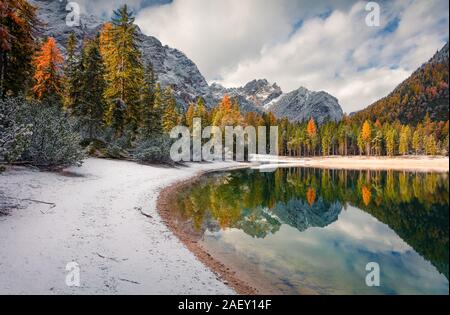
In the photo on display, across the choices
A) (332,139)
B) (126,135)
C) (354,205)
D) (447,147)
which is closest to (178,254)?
(447,147)

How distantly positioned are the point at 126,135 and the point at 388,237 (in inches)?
1191

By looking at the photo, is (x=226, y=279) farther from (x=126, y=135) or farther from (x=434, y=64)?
(x=126, y=135)

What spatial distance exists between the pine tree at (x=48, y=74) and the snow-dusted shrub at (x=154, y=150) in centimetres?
1119

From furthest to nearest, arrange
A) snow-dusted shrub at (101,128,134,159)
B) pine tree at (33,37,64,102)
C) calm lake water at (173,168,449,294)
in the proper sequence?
pine tree at (33,37,64,102) < snow-dusted shrub at (101,128,134,159) < calm lake water at (173,168,449,294)

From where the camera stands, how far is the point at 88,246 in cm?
853

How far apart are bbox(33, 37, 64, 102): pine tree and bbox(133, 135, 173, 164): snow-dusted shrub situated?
36.7 feet

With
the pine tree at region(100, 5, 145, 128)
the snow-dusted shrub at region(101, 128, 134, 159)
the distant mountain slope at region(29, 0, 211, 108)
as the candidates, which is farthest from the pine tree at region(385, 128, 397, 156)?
the distant mountain slope at region(29, 0, 211, 108)

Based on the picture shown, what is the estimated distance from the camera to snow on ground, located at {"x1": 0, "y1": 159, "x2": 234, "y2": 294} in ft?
21.3

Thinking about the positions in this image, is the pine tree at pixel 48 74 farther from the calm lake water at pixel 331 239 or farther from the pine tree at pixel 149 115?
the calm lake water at pixel 331 239

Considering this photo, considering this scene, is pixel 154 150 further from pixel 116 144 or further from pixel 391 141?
pixel 391 141

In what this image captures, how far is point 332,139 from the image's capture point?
335 feet

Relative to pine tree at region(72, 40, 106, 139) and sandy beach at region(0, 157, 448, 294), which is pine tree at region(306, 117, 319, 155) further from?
sandy beach at region(0, 157, 448, 294)

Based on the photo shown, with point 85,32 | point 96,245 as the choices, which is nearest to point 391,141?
point 96,245

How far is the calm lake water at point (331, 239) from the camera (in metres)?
4.22
